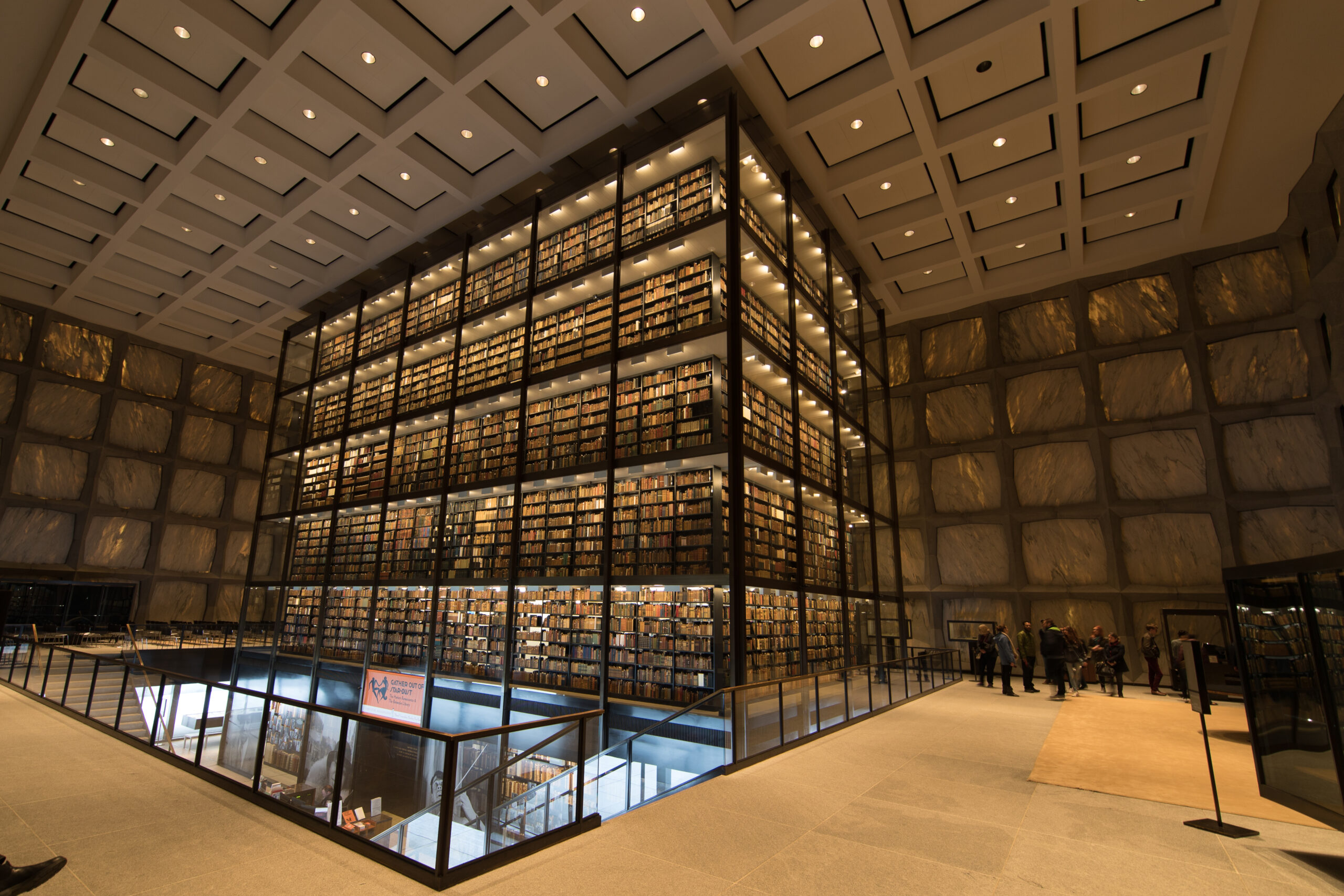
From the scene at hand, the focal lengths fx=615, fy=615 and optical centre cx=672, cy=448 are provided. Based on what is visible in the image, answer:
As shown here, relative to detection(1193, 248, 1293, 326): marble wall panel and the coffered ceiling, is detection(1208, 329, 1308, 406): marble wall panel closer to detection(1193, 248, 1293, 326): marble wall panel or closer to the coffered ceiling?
detection(1193, 248, 1293, 326): marble wall panel

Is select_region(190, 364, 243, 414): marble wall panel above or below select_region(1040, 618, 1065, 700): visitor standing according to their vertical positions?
above

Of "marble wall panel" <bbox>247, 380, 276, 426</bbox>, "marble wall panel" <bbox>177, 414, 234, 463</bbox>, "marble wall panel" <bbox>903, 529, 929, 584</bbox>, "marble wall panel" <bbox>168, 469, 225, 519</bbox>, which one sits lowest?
"marble wall panel" <bbox>903, 529, 929, 584</bbox>

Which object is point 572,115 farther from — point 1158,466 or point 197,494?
point 197,494

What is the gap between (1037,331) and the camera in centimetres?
1650

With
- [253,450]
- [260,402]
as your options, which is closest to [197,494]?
[253,450]

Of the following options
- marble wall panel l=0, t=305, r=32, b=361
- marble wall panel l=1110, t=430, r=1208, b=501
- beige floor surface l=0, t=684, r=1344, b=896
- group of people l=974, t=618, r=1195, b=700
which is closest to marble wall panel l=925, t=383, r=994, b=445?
marble wall panel l=1110, t=430, r=1208, b=501

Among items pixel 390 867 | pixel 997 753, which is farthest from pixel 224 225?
pixel 997 753

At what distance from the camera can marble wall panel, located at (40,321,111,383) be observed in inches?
736

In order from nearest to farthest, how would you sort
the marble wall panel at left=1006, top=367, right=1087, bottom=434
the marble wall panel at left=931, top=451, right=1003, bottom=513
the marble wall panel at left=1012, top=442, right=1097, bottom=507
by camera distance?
the marble wall panel at left=1012, top=442, right=1097, bottom=507, the marble wall panel at left=1006, top=367, right=1087, bottom=434, the marble wall panel at left=931, top=451, right=1003, bottom=513

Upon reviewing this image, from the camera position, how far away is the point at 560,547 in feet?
34.6

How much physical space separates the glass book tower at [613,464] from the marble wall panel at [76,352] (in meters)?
10.1

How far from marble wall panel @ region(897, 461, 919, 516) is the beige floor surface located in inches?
510

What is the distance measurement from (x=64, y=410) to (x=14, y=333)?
8.11 feet

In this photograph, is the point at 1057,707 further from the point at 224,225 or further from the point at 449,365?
the point at 224,225
